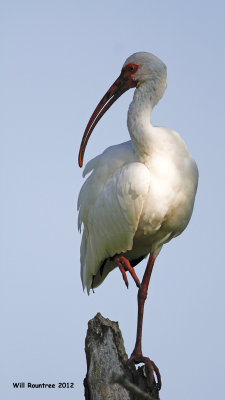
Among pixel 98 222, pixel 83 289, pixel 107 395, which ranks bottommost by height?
pixel 107 395

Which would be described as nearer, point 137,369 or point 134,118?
point 137,369

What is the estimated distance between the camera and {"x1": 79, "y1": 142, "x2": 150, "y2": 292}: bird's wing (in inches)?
293

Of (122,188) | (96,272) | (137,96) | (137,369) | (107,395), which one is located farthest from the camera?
(96,272)

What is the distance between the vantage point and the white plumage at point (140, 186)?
7.47 metres

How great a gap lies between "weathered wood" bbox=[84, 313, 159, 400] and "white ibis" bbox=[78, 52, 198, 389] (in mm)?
557

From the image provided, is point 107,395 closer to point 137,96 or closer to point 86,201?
point 86,201

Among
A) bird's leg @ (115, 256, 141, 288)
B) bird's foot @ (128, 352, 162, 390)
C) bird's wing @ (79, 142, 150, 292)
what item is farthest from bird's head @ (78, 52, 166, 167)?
bird's foot @ (128, 352, 162, 390)

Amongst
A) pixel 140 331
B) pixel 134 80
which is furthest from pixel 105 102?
pixel 140 331

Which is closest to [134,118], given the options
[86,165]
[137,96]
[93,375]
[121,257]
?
[137,96]

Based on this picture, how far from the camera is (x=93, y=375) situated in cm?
624

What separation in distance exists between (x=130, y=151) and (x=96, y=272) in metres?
1.68

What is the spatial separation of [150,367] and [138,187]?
6.38 ft

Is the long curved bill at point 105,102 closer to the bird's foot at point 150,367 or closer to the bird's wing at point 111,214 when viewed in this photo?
the bird's wing at point 111,214

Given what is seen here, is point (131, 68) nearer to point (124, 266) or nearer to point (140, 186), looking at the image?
point (140, 186)
